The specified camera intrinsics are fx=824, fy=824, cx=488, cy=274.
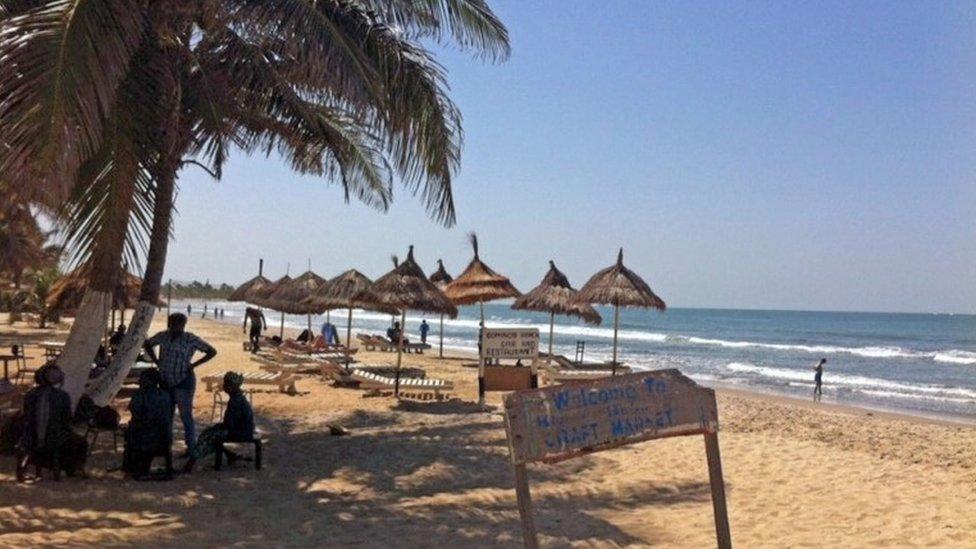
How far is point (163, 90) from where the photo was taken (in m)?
6.45

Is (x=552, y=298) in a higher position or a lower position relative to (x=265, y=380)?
higher

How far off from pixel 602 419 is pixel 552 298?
14.8m

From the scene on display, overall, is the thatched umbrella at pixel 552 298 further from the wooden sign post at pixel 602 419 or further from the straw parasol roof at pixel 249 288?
the wooden sign post at pixel 602 419

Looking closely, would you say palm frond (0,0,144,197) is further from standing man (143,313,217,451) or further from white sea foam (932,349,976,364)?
white sea foam (932,349,976,364)

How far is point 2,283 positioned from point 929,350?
4681 centimetres

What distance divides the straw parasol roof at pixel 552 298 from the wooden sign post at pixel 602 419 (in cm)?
1395

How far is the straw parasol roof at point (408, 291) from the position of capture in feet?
43.8

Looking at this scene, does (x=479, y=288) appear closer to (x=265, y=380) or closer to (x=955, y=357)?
(x=265, y=380)

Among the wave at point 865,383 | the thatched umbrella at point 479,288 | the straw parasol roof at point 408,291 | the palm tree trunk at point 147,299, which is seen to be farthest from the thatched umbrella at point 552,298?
the palm tree trunk at point 147,299

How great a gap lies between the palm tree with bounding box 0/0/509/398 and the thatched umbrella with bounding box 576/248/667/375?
8186 millimetres

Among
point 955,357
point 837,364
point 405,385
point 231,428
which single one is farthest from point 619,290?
point 955,357

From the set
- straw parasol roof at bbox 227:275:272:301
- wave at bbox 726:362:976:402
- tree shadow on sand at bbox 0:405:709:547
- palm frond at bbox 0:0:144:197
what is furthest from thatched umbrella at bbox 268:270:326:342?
wave at bbox 726:362:976:402

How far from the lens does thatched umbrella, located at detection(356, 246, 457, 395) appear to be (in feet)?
43.7

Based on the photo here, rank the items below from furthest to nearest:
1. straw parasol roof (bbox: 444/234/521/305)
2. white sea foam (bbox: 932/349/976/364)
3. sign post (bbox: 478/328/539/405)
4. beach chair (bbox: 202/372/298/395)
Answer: white sea foam (bbox: 932/349/976/364) → straw parasol roof (bbox: 444/234/521/305) → beach chair (bbox: 202/372/298/395) → sign post (bbox: 478/328/539/405)
